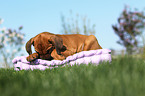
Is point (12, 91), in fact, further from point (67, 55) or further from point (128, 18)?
point (128, 18)

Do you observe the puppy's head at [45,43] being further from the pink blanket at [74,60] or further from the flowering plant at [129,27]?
the flowering plant at [129,27]

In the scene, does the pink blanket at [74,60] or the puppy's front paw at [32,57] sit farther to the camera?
the puppy's front paw at [32,57]

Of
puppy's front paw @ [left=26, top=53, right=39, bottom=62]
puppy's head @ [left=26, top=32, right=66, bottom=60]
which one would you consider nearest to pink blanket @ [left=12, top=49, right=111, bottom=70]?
puppy's front paw @ [left=26, top=53, right=39, bottom=62]

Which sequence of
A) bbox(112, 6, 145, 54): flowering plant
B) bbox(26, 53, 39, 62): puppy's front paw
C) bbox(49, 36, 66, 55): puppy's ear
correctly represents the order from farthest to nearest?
bbox(112, 6, 145, 54): flowering plant, bbox(26, 53, 39, 62): puppy's front paw, bbox(49, 36, 66, 55): puppy's ear

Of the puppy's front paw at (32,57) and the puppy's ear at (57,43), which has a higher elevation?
the puppy's ear at (57,43)

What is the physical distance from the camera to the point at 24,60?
468cm

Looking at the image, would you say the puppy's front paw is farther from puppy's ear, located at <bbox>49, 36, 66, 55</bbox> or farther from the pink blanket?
puppy's ear, located at <bbox>49, 36, 66, 55</bbox>

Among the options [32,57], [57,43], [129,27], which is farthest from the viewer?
[129,27]

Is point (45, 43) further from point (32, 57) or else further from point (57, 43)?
point (32, 57)

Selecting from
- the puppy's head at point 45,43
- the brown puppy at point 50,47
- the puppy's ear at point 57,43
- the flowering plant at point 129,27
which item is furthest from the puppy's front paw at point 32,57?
the flowering plant at point 129,27

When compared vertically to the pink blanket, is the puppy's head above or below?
above

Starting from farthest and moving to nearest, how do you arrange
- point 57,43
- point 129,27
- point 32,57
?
point 129,27 < point 32,57 < point 57,43

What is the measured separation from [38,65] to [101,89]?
10.6 ft

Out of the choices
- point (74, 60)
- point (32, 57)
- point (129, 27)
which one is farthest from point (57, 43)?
point (129, 27)
